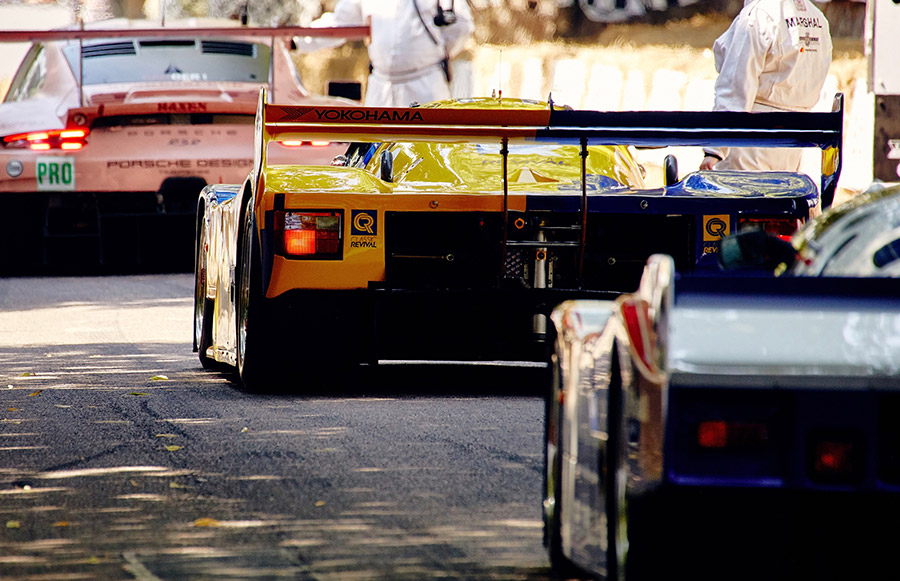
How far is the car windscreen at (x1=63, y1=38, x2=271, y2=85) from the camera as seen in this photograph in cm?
1321

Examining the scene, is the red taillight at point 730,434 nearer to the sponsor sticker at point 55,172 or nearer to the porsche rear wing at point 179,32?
the porsche rear wing at point 179,32

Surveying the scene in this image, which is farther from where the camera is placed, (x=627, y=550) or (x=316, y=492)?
(x=316, y=492)

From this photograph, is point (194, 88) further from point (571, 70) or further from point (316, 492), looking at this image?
point (571, 70)

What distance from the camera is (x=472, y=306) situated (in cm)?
688

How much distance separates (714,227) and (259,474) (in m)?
2.50

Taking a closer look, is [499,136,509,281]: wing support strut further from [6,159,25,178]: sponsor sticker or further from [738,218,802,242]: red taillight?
[6,159,25,178]: sponsor sticker

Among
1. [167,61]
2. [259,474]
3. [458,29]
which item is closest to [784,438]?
[259,474]

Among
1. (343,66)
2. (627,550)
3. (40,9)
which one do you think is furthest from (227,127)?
(40,9)

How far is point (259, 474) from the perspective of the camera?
205 inches

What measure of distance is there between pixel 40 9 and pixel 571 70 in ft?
50.9

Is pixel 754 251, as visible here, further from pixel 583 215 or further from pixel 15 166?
pixel 15 166

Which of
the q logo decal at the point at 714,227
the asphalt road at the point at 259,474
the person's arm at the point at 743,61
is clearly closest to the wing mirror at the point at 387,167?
the asphalt road at the point at 259,474

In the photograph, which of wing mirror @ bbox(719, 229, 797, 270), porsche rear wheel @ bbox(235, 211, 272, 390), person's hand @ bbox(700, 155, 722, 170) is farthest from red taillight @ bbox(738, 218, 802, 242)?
wing mirror @ bbox(719, 229, 797, 270)

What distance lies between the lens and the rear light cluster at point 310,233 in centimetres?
671
